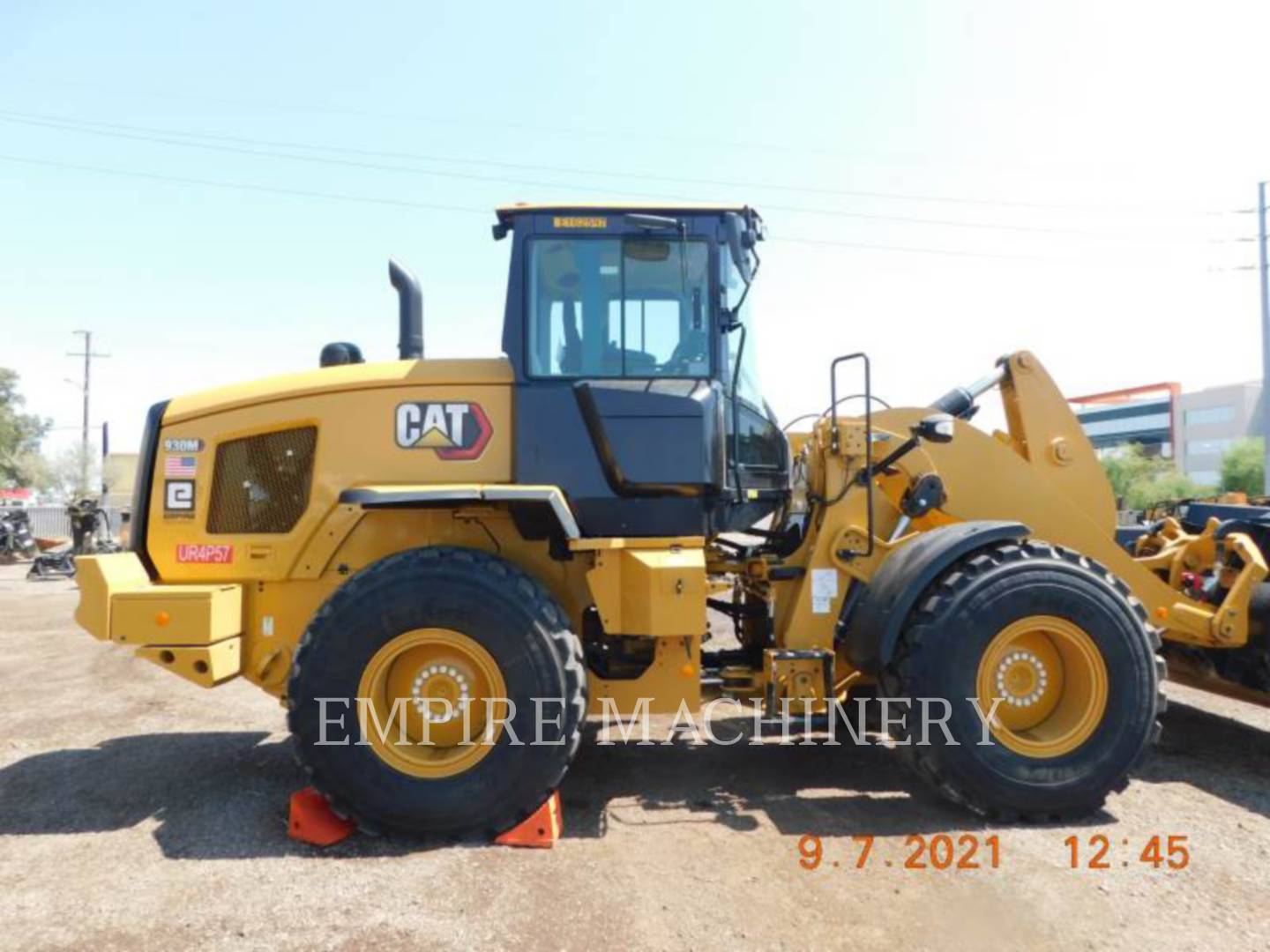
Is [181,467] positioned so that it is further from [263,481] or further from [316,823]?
[316,823]

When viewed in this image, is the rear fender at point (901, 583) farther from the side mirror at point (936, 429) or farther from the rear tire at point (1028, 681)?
the side mirror at point (936, 429)

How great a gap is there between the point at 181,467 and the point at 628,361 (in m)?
2.55

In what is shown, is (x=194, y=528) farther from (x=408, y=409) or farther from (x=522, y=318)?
(x=522, y=318)

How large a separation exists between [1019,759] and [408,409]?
141 inches

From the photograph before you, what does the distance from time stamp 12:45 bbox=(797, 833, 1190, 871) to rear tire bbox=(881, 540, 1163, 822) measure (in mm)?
259

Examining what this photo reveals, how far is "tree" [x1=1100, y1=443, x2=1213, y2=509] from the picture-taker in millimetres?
54375

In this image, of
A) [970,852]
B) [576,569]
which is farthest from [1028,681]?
[576,569]

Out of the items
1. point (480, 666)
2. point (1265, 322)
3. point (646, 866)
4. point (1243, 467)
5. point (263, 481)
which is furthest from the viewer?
point (1243, 467)

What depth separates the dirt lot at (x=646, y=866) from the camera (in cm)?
326

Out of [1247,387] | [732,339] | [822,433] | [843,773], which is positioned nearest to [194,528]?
[732,339]

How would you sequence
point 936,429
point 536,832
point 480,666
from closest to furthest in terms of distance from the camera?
point 536,832 → point 480,666 → point 936,429

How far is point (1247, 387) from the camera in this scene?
72312 mm

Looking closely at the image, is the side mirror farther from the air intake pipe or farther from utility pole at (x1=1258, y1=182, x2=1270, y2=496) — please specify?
utility pole at (x1=1258, y1=182, x2=1270, y2=496)

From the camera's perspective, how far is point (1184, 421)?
253 feet
